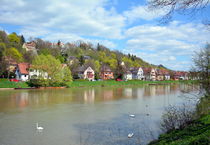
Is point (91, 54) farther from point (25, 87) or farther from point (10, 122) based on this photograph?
point (10, 122)

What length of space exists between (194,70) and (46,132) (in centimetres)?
806

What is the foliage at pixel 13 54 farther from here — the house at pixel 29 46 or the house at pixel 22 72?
the house at pixel 29 46

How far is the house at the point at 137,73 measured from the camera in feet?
305

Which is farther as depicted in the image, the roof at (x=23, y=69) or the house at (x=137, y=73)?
the house at (x=137, y=73)

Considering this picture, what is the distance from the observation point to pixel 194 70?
11.1 m

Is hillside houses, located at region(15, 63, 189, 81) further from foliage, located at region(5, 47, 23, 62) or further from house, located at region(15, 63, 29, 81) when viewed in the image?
foliage, located at region(5, 47, 23, 62)

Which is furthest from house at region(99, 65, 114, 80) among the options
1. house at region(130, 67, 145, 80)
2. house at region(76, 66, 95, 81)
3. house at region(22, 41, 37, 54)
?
house at region(22, 41, 37, 54)

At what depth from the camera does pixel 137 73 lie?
92.7 metres

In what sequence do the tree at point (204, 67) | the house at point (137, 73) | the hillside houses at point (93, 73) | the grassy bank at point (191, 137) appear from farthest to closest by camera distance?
the house at point (137, 73) → the hillside houses at point (93, 73) → the tree at point (204, 67) → the grassy bank at point (191, 137)

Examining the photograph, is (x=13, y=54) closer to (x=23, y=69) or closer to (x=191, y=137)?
(x=23, y=69)

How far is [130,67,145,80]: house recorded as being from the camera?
305 ft

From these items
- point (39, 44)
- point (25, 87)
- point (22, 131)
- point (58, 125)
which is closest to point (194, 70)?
point (58, 125)

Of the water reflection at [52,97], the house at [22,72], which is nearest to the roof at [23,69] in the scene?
the house at [22,72]

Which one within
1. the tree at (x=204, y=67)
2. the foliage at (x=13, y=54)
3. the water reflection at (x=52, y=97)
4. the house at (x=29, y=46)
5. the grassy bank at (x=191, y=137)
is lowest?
the water reflection at (x=52, y=97)
